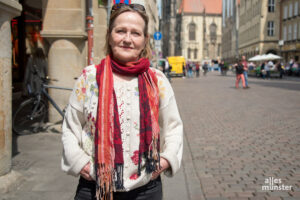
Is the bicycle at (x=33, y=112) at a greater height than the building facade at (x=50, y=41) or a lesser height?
lesser

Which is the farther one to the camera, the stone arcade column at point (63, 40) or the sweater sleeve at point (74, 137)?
the stone arcade column at point (63, 40)

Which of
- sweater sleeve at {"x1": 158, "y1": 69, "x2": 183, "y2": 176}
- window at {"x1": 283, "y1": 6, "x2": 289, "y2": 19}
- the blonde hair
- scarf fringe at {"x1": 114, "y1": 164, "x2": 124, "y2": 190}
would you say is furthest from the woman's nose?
window at {"x1": 283, "y1": 6, "x2": 289, "y2": 19}

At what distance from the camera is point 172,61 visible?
4100cm

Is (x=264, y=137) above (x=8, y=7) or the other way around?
the other way around

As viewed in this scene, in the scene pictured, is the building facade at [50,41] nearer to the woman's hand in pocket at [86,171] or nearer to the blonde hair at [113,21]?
the blonde hair at [113,21]

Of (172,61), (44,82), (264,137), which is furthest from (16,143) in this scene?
(172,61)

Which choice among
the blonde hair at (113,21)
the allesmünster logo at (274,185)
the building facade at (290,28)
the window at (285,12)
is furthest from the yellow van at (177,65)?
the blonde hair at (113,21)

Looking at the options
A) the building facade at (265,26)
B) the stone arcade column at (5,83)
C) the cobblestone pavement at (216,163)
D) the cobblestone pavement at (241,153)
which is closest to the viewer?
the stone arcade column at (5,83)

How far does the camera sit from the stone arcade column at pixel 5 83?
3.76 m

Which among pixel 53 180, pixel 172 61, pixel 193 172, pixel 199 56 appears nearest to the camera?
pixel 53 180

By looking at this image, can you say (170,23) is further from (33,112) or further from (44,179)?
(44,179)

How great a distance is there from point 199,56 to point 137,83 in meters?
101

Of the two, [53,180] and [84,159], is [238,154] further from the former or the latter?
[84,159]

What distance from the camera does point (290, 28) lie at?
47562mm
